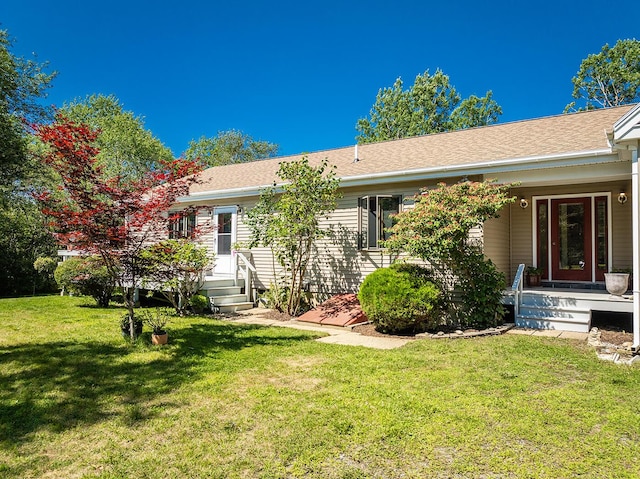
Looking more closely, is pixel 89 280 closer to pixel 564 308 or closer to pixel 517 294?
pixel 517 294

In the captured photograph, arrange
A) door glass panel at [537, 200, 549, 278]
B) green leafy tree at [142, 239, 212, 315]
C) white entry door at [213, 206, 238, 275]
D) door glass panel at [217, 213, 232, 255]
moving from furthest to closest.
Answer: door glass panel at [217, 213, 232, 255], white entry door at [213, 206, 238, 275], door glass panel at [537, 200, 549, 278], green leafy tree at [142, 239, 212, 315]

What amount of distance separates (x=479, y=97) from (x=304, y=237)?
955 inches

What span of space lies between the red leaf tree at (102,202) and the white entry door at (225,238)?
5716mm

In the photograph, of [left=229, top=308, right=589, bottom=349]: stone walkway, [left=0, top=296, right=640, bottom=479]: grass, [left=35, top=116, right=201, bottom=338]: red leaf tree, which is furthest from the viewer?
[left=229, top=308, right=589, bottom=349]: stone walkway

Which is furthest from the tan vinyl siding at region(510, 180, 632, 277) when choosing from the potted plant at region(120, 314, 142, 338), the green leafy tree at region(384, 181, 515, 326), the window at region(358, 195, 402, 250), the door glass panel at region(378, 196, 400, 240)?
the potted plant at region(120, 314, 142, 338)

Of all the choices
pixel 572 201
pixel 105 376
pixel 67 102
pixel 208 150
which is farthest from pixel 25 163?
pixel 208 150

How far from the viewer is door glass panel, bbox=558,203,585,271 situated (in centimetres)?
973

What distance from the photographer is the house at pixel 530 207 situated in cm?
805

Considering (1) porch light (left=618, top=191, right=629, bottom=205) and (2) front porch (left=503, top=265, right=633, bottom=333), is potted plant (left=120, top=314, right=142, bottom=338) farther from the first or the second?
(1) porch light (left=618, top=191, right=629, bottom=205)

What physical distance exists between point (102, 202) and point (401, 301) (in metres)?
5.10

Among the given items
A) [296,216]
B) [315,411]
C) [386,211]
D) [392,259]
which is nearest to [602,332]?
[392,259]

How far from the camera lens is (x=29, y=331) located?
816 cm

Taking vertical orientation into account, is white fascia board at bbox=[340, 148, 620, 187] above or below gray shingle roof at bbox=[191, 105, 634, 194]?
below

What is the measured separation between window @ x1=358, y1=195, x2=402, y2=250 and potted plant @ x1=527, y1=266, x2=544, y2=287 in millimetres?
3331
